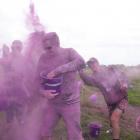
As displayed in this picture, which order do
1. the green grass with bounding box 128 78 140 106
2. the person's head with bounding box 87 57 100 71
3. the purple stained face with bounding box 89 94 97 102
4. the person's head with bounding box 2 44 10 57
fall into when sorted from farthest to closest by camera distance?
the green grass with bounding box 128 78 140 106 < the purple stained face with bounding box 89 94 97 102 < the person's head with bounding box 87 57 100 71 < the person's head with bounding box 2 44 10 57

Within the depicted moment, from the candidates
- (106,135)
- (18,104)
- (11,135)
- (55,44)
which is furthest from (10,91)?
(106,135)

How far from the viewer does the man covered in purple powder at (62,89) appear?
24.0ft

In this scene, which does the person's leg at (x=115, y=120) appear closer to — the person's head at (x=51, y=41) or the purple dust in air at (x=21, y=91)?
the purple dust in air at (x=21, y=91)

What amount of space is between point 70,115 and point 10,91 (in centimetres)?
141

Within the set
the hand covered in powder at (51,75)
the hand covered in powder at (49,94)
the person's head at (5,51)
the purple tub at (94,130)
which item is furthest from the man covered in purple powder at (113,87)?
the hand covered in powder at (51,75)

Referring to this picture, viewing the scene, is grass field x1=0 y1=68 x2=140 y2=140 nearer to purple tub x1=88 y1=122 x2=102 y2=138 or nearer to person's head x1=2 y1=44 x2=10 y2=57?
purple tub x1=88 y1=122 x2=102 y2=138

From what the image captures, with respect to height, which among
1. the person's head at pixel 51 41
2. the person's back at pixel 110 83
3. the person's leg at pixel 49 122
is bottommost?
the person's leg at pixel 49 122

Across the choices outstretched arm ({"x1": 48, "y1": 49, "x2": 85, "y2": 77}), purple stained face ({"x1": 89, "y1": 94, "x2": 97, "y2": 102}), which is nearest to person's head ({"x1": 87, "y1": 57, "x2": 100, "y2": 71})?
outstretched arm ({"x1": 48, "y1": 49, "x2": 85, "y2": 77})

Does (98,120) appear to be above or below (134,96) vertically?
above

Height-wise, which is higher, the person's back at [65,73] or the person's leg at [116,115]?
the person's back at [65,73]

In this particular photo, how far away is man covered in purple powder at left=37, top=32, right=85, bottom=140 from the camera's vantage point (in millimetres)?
7320

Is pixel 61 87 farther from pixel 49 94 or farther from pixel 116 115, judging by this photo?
pixel 116 115

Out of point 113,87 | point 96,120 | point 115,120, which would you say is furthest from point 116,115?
point 96,120

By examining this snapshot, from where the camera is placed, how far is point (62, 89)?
7.39 meters
